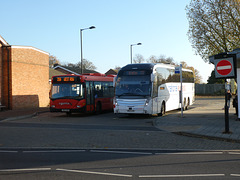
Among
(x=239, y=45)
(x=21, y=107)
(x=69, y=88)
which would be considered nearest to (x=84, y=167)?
(x=69, y=88)

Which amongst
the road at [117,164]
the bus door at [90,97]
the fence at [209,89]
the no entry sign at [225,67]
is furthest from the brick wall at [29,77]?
the fence at [209,89]

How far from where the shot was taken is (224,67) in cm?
1247

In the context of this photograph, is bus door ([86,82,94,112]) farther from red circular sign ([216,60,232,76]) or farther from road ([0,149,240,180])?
road ([0,149,240,180])

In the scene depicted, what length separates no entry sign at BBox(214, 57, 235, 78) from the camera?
12.3m

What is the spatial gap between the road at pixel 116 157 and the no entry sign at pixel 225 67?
2.62 m

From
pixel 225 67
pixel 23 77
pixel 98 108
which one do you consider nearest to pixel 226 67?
pixel 225 67

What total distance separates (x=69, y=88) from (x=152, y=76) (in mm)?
5764

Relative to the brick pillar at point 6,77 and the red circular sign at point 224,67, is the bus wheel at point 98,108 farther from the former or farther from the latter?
the red circular sign at point 224,67

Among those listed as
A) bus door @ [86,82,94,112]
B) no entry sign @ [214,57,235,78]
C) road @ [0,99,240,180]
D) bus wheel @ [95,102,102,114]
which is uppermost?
no entry sign @ [214,57,235,78]

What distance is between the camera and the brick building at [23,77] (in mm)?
29172

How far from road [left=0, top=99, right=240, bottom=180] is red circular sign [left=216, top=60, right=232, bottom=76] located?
2716 millimetres

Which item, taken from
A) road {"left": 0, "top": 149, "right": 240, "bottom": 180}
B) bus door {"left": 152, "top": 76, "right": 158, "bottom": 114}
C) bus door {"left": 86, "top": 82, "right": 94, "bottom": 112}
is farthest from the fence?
road {"left": 0, "top": 149, "right": 240, "bottom": 180}

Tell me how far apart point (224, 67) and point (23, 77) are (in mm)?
22726

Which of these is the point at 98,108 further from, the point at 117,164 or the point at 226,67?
the point at 117,164
